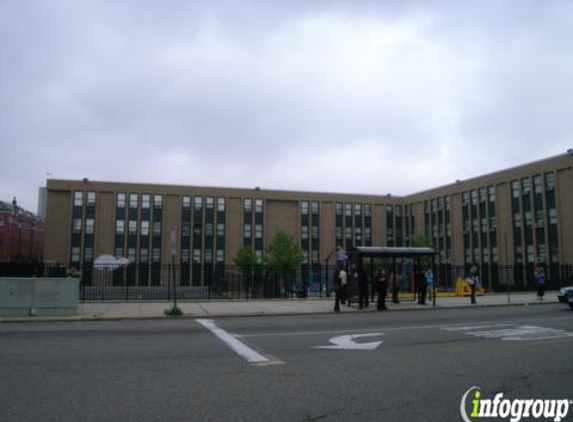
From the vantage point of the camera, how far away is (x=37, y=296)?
1695 centimetres

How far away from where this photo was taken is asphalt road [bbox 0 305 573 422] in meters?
5.57

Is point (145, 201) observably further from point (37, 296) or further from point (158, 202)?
point (37, 296)

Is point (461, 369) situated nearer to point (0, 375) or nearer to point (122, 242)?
point (0, 375)

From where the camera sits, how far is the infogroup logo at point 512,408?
5.44 metres

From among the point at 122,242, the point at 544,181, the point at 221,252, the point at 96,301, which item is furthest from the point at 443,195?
the point at 96,301

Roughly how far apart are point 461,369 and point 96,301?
18.7m

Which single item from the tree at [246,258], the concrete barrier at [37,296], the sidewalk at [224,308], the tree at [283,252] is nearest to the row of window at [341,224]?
the tree at [246,258]

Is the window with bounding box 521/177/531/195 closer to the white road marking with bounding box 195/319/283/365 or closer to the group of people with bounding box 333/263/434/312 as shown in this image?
the group of people with bounding box 333/263/434/312

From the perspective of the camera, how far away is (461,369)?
7777 mm

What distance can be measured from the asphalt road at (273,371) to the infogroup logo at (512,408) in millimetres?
121

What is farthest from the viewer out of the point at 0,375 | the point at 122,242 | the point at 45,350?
the point at 122,242

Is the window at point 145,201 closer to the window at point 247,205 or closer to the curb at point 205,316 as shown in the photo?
the window at point 247,205

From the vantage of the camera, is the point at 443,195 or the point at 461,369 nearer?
the point at 461,369

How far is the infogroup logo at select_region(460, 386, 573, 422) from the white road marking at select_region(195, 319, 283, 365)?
349 centimetres
